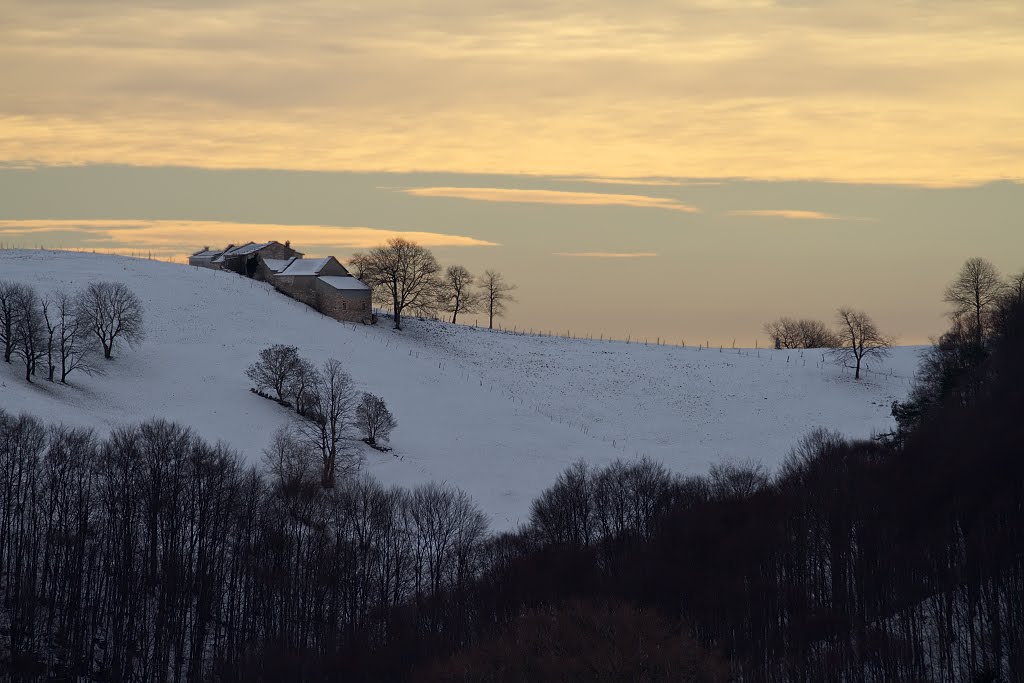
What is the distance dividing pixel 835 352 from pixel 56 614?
73.7m

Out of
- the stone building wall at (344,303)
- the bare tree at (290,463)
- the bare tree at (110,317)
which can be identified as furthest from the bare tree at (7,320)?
the stone building wall at (344,303)

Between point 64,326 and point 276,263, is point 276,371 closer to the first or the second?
point 64,326

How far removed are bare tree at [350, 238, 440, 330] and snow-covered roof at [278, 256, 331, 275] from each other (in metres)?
4.21

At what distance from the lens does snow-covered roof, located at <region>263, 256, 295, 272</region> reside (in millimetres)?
114325

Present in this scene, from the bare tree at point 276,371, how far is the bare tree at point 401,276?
34566mm

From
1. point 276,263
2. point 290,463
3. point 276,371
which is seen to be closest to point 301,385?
point 276,371

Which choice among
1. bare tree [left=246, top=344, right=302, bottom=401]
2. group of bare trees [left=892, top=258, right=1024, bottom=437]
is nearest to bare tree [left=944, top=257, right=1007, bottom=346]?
group of bare trees [left=892, top=258, right=1024, bottom=437]

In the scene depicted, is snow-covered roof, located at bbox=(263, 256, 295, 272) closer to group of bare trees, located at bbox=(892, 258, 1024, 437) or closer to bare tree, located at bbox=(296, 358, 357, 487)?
bare tree, located at bbox=(296, 358, 357, 487)

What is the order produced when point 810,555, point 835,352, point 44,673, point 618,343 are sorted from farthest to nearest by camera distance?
1. point 618,343
2. point 835,352
3. point 810,555
4. point 44,673

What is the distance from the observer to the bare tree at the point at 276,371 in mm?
76125

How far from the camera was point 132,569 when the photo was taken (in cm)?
5225

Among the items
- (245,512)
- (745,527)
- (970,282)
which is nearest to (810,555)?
(745,527)

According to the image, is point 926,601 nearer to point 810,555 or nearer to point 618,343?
point 810,555

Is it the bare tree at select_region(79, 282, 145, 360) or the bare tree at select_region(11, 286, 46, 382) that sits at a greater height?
the bare tree at select_region(79, 282, 145, 360)
